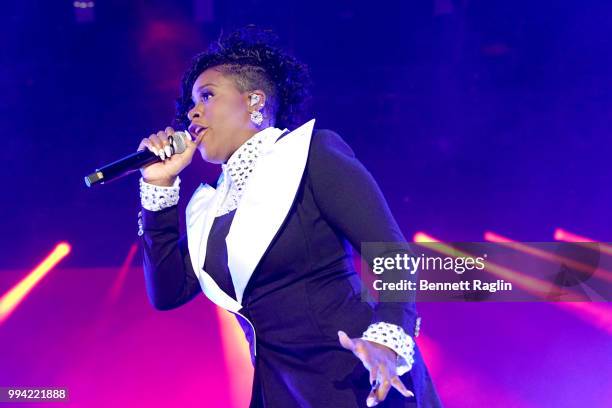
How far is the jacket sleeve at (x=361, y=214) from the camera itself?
1132 millimetres

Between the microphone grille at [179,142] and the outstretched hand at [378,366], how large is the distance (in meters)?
0.62

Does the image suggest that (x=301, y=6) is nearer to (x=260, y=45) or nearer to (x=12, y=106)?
(x=260, y=45)

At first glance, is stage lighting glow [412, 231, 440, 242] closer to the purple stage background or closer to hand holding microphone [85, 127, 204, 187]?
the purple stage background

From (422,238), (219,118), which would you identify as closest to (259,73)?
(219,118)

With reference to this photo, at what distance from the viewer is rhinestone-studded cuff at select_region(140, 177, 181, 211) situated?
1362mm

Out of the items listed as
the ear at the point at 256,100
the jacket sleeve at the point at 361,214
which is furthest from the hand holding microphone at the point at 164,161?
the jacket sleeve at the point at 361,214

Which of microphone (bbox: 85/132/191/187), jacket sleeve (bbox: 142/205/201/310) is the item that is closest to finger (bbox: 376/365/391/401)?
jacket sleeve (bbox: 142/205/201/310)

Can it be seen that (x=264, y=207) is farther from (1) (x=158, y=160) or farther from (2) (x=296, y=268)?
(1) (x=158, y=160)

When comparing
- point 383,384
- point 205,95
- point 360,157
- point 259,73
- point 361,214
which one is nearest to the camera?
point 383,384

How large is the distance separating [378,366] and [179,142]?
2.30 feet

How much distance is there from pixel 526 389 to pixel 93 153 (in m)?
1.92

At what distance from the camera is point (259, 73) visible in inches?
66.2

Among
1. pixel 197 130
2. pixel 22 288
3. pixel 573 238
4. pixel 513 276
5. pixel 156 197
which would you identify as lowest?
pixel 22 288

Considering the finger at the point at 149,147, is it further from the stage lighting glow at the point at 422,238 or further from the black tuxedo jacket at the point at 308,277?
the stage lighting glow at the point at 422,238
